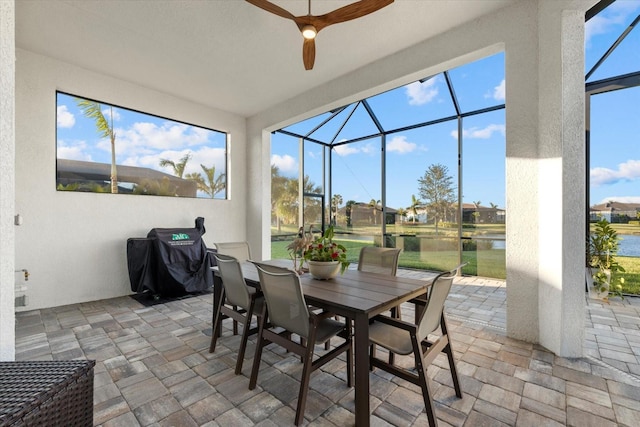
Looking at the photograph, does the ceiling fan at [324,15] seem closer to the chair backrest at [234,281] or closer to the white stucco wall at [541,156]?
the white stucco wall at [541,156]

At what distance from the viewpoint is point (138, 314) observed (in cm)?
338

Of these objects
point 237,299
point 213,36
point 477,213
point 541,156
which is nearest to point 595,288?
point 477,213

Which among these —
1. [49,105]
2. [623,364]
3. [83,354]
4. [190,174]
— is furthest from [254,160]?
[623,364]

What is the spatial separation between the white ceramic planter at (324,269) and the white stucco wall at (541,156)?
5.96ft

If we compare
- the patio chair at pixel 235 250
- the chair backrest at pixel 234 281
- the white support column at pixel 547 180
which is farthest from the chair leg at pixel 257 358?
the white support column at pixel 547 180

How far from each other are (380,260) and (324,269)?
0.74m

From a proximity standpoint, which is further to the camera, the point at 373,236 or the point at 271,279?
the point at 373,236

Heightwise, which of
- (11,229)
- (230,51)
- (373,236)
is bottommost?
(373,236)

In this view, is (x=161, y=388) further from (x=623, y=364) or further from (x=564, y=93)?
(x=564, y=93)

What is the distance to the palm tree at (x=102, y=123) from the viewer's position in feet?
12.7

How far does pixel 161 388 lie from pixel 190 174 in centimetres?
372

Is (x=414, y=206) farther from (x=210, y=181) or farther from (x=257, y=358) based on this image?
(x=257, y=358)

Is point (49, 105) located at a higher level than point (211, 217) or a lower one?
higher

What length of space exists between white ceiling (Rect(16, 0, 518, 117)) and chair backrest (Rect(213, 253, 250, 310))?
2433mm
